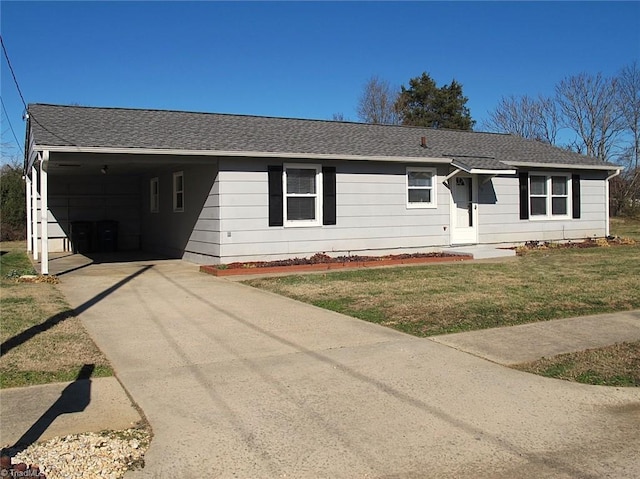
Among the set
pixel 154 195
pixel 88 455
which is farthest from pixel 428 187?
pixel 88 455

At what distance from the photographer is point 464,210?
60.5 feet

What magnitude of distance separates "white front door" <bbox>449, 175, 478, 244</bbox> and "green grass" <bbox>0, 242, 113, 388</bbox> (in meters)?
11.6

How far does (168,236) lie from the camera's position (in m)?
19.0

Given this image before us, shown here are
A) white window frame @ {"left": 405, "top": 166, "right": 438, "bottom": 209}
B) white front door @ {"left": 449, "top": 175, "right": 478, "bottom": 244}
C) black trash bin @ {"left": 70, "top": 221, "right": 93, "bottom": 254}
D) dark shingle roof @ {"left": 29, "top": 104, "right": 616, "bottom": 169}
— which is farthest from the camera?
black trash bin @ {"left": 70, "top": 221, "right": 93, "bottom": 254}

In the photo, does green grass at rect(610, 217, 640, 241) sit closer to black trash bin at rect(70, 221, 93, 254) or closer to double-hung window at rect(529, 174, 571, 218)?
double-hung window at rect(529, 174, 571, 218)

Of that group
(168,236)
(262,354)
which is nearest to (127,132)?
(168,236)

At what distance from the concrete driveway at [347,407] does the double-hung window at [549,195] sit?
13529 mm

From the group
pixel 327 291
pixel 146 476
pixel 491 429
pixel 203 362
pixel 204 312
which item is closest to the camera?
pixel 146 476

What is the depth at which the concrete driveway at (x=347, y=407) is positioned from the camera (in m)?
3.97

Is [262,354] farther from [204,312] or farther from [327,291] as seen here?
[327,291]

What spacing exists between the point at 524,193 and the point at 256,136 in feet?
29.6

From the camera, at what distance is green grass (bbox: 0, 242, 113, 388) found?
232 inches

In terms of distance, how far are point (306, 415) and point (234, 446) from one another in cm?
77

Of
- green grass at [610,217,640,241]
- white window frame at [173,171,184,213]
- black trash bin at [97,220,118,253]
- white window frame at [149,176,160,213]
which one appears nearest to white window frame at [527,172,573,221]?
green grass at [610,217,640,241]
